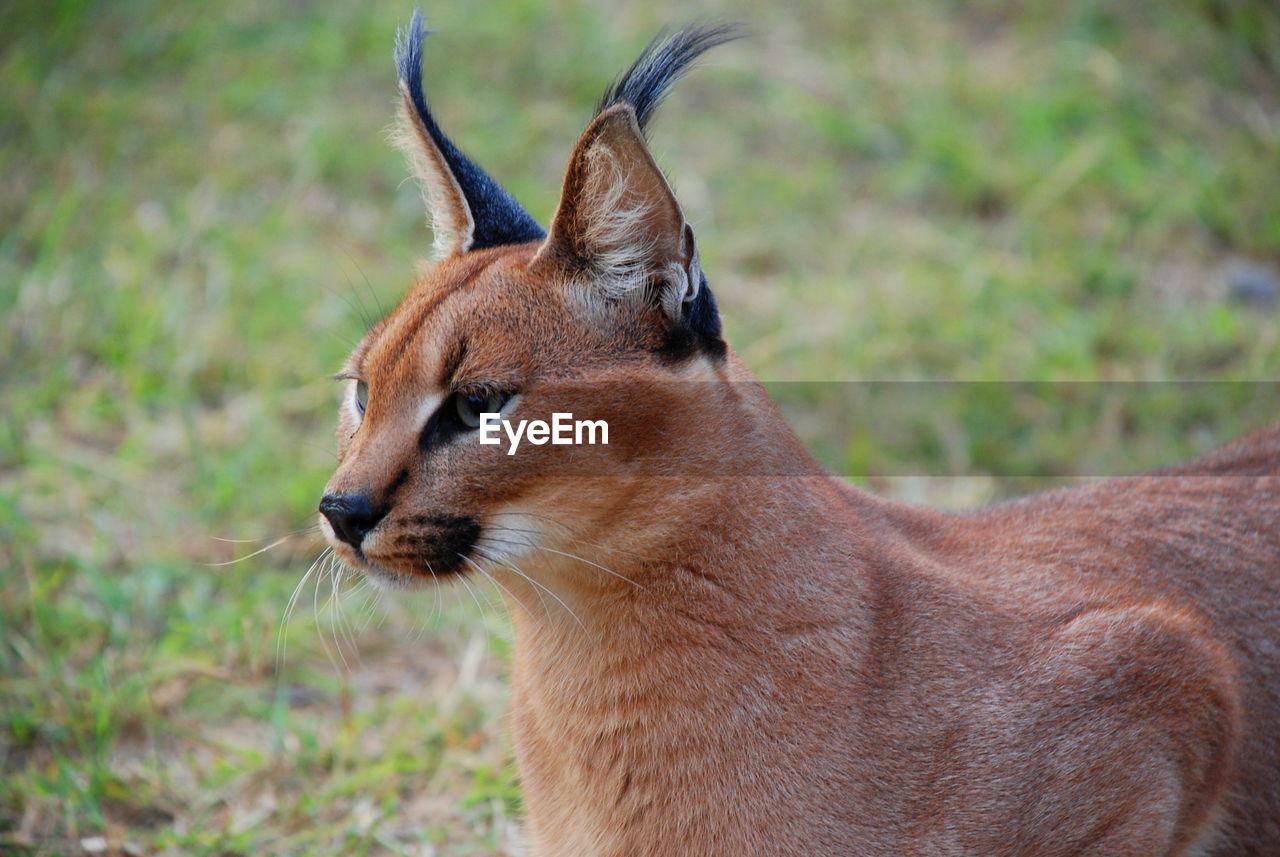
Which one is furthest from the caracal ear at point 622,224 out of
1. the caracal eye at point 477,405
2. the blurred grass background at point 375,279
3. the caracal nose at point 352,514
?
the blurred grass background at point 375,279

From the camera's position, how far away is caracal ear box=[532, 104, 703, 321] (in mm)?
3199

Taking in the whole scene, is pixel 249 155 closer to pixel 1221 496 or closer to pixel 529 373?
pixel 529 373

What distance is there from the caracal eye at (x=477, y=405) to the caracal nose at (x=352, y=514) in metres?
0.30

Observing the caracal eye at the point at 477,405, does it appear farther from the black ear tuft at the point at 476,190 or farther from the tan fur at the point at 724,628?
the black ear tuft at the point at 476,190

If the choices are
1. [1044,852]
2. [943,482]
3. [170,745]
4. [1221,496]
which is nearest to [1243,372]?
[943,482]

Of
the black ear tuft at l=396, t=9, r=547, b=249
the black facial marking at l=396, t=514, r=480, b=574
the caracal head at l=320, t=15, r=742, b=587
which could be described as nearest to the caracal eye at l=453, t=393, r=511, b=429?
the caracal head at l=320, t=15, r=742, b=587

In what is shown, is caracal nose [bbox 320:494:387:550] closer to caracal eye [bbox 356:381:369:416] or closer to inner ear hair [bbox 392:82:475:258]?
caracal eye [bbox 356:381:369:416]

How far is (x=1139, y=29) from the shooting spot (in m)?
9.37

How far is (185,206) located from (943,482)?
4770mm

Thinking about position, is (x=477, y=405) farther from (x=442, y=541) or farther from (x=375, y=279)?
(x=375, y=279)

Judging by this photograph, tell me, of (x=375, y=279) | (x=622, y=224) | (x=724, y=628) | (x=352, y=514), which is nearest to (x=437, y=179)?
(x=622, y=224)

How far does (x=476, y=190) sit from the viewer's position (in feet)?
12.8

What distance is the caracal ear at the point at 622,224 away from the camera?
3.20 m

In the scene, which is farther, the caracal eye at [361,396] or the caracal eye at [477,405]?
the caracal eye at [361,396]
